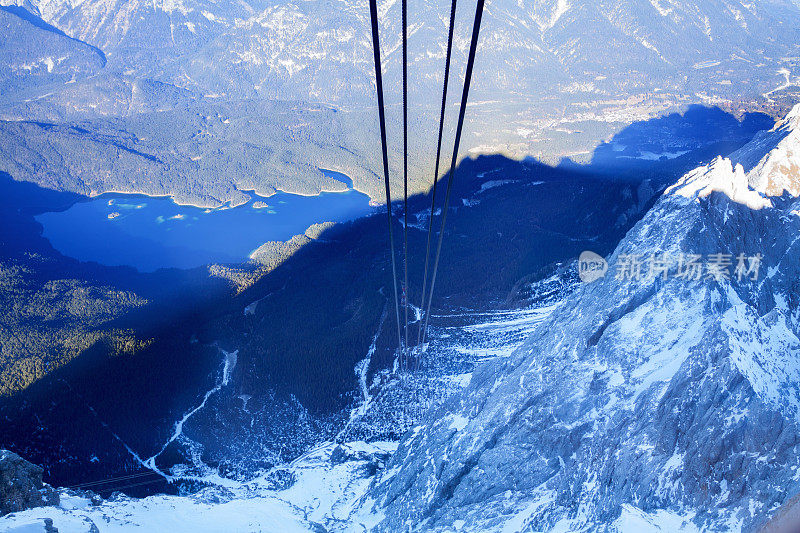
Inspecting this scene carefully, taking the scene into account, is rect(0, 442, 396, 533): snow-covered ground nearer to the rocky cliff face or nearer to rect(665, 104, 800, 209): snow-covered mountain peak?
the rocky cliff face

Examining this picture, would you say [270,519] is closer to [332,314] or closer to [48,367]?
[332,314]

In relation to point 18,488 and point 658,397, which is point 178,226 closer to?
point 18,488

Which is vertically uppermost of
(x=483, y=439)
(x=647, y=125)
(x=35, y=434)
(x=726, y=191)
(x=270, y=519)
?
(x=647, y=125)

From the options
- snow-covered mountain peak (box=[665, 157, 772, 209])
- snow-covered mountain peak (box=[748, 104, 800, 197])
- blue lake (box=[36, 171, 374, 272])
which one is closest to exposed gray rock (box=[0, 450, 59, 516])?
snow-covered mountain peak (box=[665, 157, 772, 209])

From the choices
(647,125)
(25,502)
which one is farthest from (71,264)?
(647,125)

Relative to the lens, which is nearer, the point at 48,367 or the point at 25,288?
the point at 48,367

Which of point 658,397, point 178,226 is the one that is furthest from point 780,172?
point 178,226
